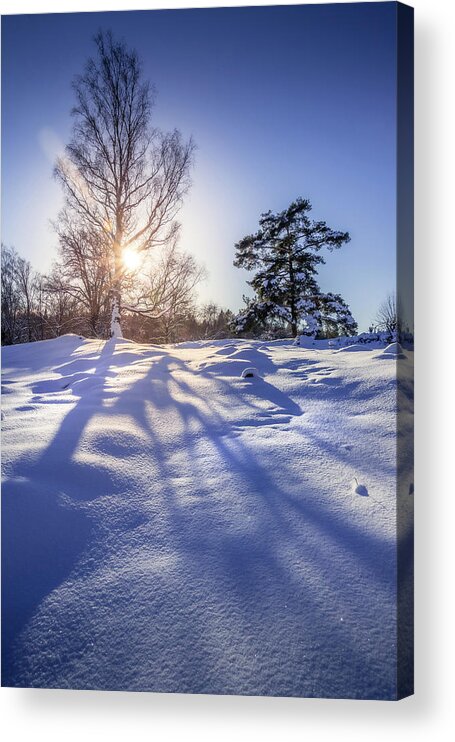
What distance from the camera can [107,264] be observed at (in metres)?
1.65

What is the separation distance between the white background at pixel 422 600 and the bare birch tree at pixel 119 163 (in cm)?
24

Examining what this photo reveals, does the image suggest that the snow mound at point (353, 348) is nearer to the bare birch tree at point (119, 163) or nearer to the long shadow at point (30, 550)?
the bare birch tree at point (119, 163)

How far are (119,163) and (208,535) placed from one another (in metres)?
1.28

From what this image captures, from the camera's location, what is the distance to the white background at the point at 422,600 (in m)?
1.31

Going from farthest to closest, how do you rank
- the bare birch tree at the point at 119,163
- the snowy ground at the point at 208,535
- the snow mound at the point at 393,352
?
the bare birch tree at the point at 119,163 < the snow mound at the point at 393,352 < the snowy ground at the point at 208,535

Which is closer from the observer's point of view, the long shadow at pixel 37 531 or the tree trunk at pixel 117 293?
the long shadow at pixel 37 531

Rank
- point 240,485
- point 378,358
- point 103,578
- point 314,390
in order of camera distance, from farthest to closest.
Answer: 1. point 314,390
2. point 378,358
3. point 240,485
4. point 103,578

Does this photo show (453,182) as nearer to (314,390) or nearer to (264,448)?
(314,390)

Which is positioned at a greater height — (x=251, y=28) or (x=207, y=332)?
(x=251, y=28)

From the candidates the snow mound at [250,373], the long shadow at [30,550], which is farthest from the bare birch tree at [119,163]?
the long shadow at [30,550]

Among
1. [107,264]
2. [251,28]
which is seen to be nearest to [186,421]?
[107,264]

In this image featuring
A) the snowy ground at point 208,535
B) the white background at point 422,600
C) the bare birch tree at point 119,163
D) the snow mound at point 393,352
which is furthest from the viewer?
the bare birch tree at point 119,163

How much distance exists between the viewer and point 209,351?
161 centimetres

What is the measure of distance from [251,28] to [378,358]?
1.14 meters
